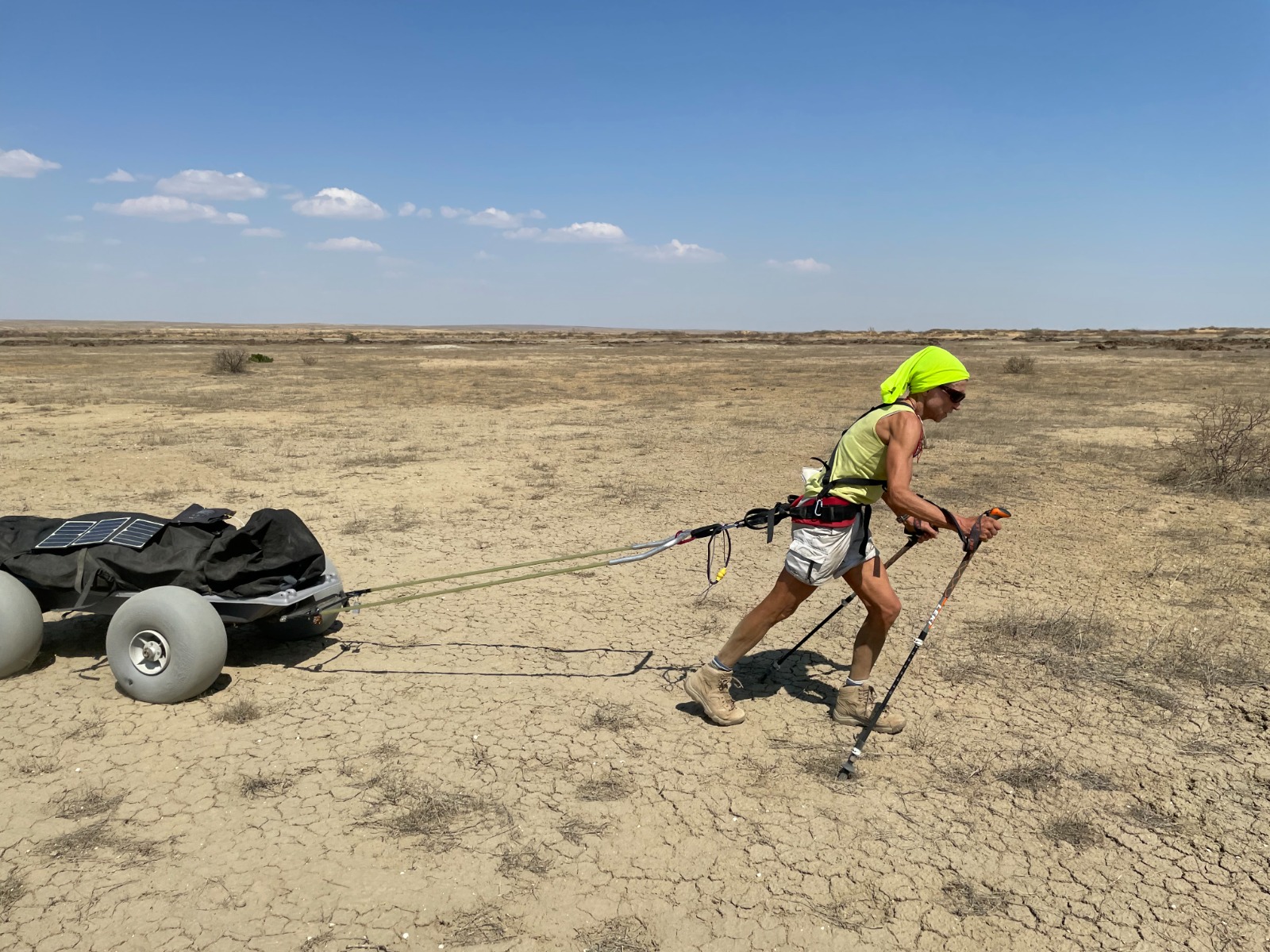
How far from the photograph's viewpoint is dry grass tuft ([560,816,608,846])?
3684 millimetres

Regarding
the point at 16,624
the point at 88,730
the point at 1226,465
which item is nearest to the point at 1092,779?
the point at 88,730

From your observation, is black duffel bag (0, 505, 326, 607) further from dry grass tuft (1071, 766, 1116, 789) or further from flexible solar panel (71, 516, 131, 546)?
dry grass tuft (1071, 766, 1116, 789)

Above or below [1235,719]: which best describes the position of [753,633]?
above

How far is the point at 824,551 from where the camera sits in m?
4.14

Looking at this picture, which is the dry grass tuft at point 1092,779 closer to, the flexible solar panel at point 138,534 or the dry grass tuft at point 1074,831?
the dry grass tuft at point 1074,831

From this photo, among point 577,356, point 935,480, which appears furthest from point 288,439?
point 577,356

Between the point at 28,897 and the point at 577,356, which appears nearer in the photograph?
the point at 28,897

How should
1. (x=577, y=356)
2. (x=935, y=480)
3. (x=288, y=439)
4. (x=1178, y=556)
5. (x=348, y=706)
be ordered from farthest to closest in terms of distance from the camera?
(x=577, y=356)
(x=288, y=439)
(x=935, y=480)
(x=1178, y=556)
(x=348, y=706)

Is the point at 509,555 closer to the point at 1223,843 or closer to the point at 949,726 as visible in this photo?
the point at 949,726

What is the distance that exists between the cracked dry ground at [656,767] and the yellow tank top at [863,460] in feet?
4.47

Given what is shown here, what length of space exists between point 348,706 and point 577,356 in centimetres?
4639

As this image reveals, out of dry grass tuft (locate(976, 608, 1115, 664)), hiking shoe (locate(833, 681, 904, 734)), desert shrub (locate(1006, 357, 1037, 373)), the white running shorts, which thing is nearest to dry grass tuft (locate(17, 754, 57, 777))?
the white running shorts

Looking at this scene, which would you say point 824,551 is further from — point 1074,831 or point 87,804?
point 87,804

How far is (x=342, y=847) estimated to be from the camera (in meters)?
3.61
